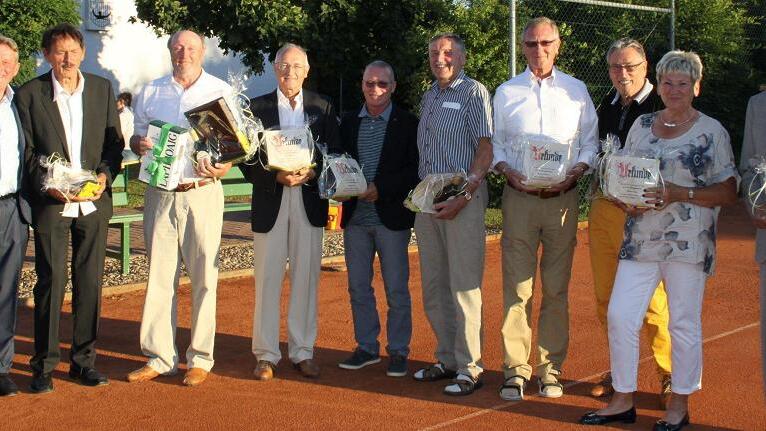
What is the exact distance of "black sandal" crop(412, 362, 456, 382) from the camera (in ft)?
22.6

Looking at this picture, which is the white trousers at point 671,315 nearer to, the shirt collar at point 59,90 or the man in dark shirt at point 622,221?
the man in dark shirt at point 622,221

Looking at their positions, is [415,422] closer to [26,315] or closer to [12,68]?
[12,68]

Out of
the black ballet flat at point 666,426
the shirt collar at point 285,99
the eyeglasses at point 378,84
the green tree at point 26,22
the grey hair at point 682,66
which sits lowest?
the black ballet flat at point 666,426

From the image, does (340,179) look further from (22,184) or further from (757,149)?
(757,149)

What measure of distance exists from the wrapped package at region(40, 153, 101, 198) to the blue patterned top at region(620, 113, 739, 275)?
3.45 metres

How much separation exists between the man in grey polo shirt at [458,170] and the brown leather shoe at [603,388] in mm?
765

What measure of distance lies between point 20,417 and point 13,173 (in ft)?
5.09

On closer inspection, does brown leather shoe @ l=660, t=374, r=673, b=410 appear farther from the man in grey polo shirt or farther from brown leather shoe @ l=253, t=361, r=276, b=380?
brown leather shoe @ l=253, t=361, r=276, b=380

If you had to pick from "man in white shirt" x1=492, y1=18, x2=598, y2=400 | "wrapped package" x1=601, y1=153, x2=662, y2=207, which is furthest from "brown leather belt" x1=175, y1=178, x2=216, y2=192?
"wrapped package" x1=601, y1=153, x2=662, y2=207

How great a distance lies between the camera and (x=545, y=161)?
20.2 feet

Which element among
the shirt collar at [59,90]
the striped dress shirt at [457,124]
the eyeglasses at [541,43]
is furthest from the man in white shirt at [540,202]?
the shirt collar at [59,90]

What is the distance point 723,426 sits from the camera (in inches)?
231

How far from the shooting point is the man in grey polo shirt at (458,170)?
259 inches

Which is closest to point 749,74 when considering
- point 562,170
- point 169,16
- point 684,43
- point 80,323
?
point 684,43
